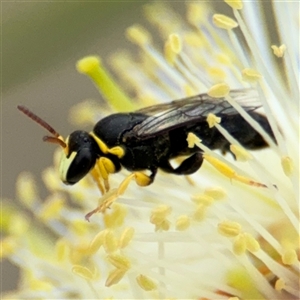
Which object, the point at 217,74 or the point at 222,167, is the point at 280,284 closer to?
the point at 222,167

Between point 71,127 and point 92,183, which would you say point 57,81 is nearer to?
point 71,127

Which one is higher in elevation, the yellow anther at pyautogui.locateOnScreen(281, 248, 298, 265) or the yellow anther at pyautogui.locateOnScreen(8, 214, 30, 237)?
the yellow anther at pyautogui.locateOnScreen(8, 214, 30, 237)

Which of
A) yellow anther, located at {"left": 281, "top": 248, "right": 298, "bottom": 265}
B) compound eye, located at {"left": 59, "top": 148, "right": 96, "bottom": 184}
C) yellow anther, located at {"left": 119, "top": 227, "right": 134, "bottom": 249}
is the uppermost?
compound eye, located at {"left": 59, "top": 148, "right": 96, "bottom": 184}

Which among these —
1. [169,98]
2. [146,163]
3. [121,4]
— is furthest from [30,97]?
[146,163]

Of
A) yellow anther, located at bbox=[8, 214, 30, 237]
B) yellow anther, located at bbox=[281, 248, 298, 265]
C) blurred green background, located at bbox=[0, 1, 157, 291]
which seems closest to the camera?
yellow anther, located at bbox=[281, 248, 298, 265]

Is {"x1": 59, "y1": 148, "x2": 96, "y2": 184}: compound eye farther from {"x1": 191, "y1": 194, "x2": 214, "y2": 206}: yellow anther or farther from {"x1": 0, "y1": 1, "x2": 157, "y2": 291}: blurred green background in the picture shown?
{"x1": 0, "y1": 1, "x2": 157, "y2": 291}: blurred green background

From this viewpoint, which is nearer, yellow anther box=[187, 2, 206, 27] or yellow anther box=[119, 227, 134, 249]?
yellow anther box=[119, 227, 134, 249]

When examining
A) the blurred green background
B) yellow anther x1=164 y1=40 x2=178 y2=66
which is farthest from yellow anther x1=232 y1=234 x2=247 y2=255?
the blurred green background

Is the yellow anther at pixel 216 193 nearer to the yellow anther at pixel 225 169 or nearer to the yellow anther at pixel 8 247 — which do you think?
the yellow anther at pixel 225 169
